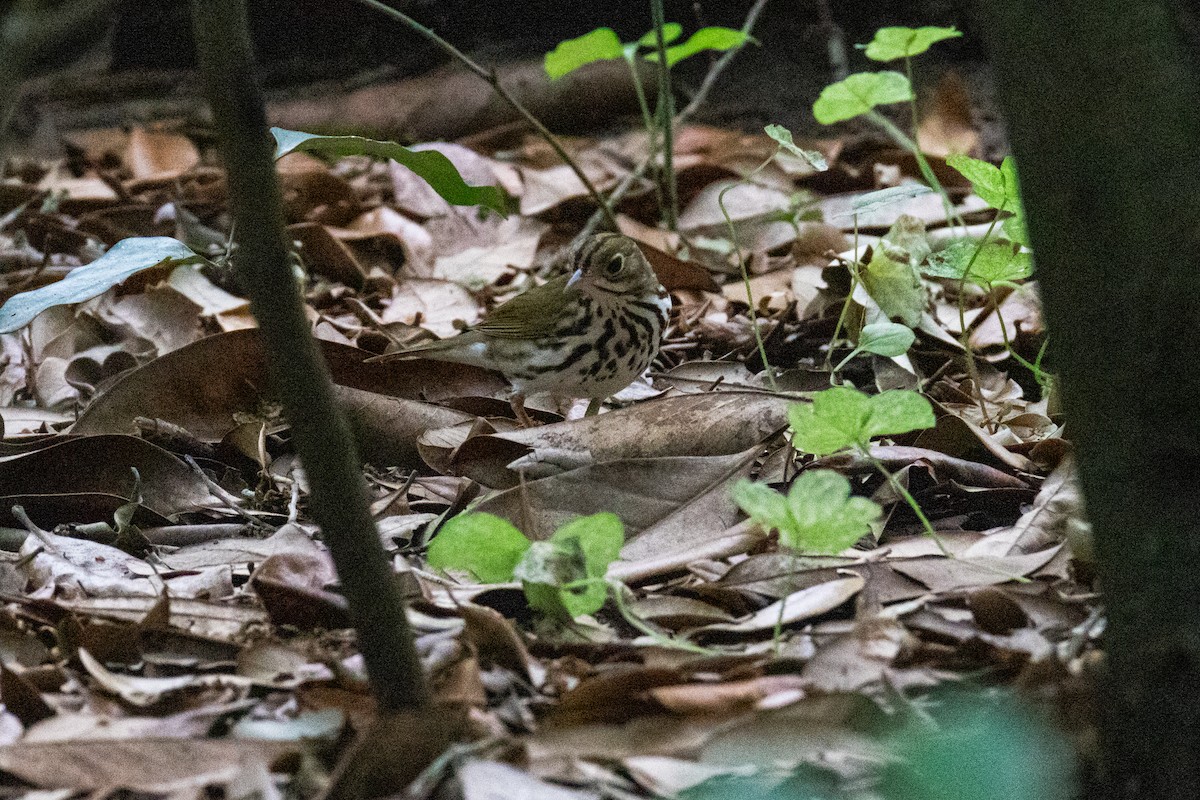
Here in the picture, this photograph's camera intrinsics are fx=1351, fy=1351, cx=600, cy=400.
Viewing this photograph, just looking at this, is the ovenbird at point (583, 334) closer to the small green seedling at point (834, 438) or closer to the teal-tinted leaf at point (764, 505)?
the small green seedling at point (834, 438)

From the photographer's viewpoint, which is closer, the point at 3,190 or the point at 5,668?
the point at 5,668

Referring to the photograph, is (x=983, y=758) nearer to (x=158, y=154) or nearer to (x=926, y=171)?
(x=926, y=171)

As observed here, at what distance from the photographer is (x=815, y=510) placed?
198 centimetres

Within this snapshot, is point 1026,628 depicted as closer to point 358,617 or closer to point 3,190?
point 358,617

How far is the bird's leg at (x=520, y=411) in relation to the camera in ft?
11.2

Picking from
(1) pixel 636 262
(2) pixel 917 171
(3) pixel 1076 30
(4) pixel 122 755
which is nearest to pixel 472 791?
(4) pixel 122 755

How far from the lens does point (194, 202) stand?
546 cm

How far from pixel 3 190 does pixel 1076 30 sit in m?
5.10

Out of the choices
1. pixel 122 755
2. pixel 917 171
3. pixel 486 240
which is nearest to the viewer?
pixel 122 755

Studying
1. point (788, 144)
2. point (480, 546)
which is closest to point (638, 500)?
point (480, 546)

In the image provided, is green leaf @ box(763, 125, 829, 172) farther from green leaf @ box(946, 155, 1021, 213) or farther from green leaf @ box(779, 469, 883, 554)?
green leaf @ box(779, 469, 883, 554)

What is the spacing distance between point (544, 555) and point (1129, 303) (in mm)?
971

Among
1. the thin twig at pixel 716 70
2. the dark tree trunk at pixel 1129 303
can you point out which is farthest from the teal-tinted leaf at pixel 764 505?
the thin twig at pixel 716 70

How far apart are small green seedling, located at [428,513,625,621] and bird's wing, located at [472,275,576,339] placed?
1783mm
